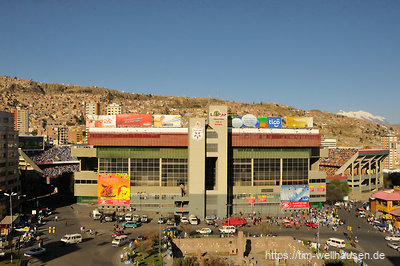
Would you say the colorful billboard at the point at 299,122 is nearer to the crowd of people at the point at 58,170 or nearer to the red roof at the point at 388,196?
the red roof at the point at 388,196

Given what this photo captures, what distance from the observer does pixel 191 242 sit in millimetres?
68000

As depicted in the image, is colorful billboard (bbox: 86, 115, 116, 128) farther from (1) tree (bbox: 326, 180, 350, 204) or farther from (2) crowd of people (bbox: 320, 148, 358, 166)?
(2) crowd of people (bbox: 320, 148, 358, 166)

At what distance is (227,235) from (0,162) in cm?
5422

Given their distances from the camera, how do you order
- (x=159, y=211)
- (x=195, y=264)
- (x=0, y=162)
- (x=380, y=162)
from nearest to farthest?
(x=195, y=264) → (x=0, y=162) → (x=159, y=211) → (x=380, y=162)

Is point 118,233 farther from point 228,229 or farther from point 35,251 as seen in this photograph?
point 228,229

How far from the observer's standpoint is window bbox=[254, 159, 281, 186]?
91.6 meters

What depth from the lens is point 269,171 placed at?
3627 inches

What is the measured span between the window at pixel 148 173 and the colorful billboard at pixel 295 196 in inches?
1248

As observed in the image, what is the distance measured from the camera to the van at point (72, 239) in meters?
63.9

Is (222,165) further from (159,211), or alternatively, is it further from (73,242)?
(73,242)

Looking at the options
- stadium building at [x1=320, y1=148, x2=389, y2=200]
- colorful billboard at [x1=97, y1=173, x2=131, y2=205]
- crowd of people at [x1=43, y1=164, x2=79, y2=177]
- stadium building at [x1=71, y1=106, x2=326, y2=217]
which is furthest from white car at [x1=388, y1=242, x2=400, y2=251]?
crowd of people at [x1=43, y1=164, x2=79, y2=177]

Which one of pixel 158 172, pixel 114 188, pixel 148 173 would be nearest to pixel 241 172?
pixel 158 172

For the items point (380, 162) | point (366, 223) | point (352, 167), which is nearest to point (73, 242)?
point (366, 223)

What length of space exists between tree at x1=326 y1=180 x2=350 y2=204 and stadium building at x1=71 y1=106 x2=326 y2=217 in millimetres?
16398
